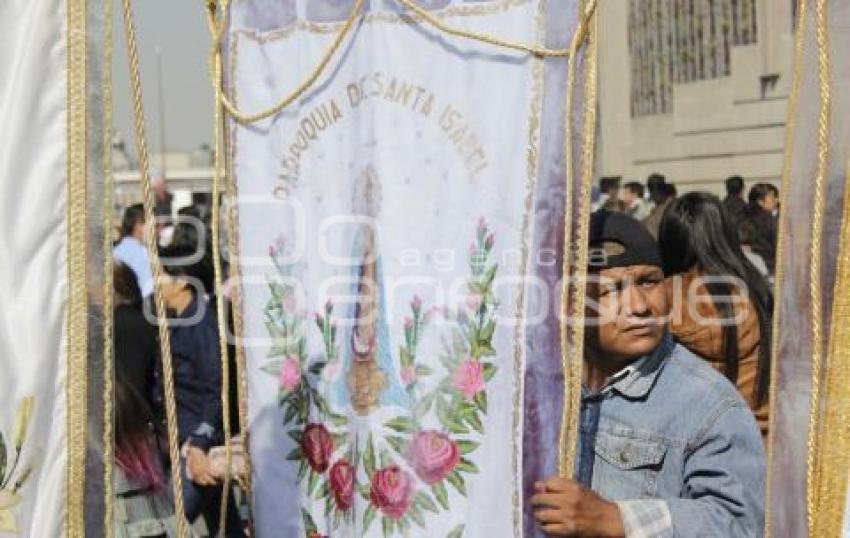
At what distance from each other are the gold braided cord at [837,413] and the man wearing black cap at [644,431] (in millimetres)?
566

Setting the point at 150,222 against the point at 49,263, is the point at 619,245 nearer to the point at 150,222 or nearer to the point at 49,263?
the point at 150,222

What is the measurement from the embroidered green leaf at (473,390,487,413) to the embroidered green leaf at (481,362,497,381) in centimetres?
4

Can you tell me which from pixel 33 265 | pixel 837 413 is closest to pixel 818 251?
pixel 837 413

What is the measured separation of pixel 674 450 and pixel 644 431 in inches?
3.3

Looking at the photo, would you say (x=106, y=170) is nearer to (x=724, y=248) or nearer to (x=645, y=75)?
(x=724, y=248)

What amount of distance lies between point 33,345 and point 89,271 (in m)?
0.17

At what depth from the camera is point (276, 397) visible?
3744 mm

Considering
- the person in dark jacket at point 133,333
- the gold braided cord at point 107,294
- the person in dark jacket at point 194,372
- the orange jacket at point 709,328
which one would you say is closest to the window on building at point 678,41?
the person in dark jacket at point 194,372

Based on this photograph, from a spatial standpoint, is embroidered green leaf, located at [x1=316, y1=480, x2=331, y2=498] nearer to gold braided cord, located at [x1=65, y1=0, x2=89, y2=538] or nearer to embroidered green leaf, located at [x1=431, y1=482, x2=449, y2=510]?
embroidered green leaf, located at [x1=431, y1=482, x2=449, y2=510]

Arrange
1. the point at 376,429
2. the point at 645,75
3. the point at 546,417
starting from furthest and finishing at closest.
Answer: the point at 645,75, the point at 376,429, the point at 546,417

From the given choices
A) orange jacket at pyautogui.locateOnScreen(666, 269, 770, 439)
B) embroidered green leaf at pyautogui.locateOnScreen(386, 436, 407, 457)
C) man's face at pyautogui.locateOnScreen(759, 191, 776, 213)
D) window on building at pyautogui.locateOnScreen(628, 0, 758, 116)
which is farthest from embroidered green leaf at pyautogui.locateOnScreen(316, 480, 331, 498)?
window on building at pyautogui.locateOnScreen(628, 0, 758, 116)

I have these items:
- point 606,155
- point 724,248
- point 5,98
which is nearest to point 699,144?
point 606,155

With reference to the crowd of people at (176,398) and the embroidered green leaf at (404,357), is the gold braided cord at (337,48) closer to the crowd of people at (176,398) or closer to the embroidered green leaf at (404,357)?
the crowd of people at (176,398)

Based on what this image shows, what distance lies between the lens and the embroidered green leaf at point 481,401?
10.8 ft
